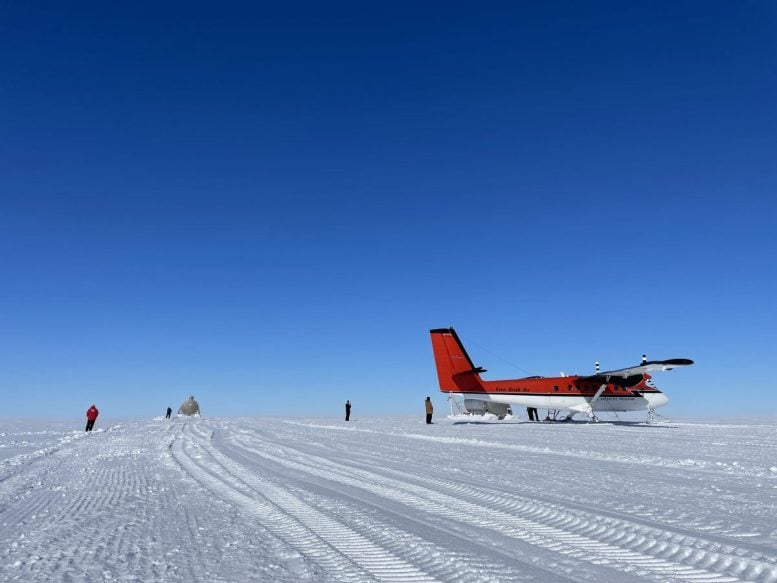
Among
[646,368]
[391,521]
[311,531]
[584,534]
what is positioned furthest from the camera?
[646,368]

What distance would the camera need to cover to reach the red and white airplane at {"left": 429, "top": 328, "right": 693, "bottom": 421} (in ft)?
104

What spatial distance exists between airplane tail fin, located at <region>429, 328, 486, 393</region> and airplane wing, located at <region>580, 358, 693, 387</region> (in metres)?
7.50

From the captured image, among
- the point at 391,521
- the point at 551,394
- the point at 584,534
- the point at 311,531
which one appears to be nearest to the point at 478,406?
the point at 551,394

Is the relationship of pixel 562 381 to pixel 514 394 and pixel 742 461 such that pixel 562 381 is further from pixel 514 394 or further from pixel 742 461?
pixel 742 461

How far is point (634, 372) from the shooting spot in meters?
31.1

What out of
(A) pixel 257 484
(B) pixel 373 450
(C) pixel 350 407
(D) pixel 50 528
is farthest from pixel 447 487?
(C) pixel 350 407

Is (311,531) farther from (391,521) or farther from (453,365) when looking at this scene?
(453,365)

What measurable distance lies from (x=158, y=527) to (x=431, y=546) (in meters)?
3.03

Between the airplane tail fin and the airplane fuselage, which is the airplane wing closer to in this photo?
the airplane fuselage

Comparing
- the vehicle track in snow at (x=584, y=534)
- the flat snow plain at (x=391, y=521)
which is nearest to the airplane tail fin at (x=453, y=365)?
the flat snow plain at (x=391, y=521)

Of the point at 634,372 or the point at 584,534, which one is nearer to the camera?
the point at 584,534

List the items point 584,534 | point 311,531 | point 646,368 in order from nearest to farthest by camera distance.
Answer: point 584,534, point 311,531, point 646,368

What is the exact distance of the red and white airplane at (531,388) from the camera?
31.8m

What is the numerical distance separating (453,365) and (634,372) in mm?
11566
